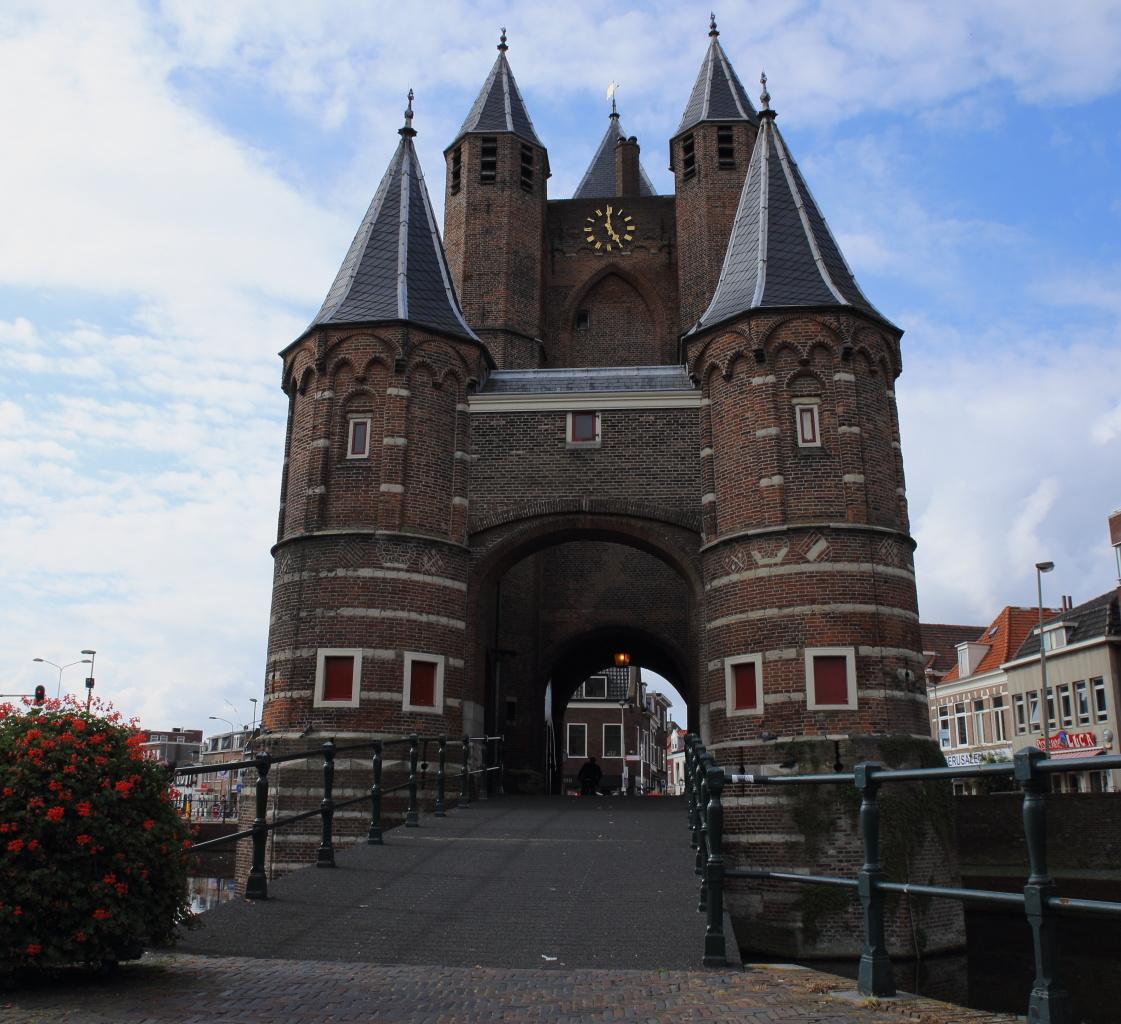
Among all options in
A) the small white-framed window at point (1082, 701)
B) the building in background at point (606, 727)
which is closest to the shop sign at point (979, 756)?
the small white-framed window at point (1082, 701)

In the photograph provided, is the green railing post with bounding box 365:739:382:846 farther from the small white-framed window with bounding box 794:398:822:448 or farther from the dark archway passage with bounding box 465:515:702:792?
the dark archway passage with bounding box 465:515:702:792

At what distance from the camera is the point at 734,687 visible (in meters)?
19.2

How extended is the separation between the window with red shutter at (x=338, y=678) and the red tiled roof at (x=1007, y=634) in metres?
35.0

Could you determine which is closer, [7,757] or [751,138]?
[7,757]

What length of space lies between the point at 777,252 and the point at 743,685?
28.5ft

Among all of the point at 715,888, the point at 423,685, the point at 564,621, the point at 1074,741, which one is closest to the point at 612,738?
the point at 1074,741

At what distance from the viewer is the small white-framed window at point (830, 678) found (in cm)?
1822

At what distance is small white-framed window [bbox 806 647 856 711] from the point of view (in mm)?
18219

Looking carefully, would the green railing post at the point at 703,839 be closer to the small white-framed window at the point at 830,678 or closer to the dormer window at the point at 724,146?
the small white-framed window at the point at 830,678

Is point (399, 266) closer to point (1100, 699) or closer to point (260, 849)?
point (260, 849)

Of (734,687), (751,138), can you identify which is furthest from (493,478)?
(751,138)

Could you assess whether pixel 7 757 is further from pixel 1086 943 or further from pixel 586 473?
pixel 1086 943

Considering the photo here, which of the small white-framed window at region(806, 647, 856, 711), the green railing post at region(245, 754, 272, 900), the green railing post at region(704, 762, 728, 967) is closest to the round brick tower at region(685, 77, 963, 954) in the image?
the small white-framed window at region(806, 647, 856, 711)

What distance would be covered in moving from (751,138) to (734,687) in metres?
18.2
